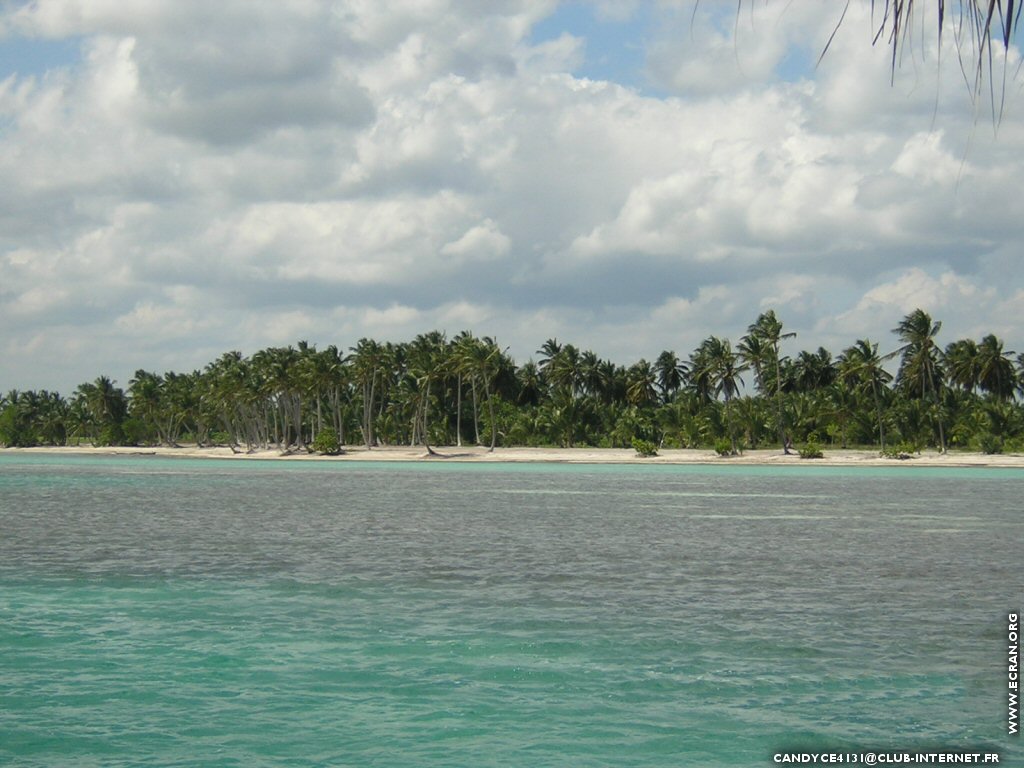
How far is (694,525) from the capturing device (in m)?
44.1

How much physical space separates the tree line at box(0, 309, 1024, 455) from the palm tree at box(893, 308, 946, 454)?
0.58 ft

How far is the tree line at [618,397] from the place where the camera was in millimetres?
117375

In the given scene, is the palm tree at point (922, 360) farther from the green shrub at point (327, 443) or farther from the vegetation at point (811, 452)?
the green shrub at point (327, 443)

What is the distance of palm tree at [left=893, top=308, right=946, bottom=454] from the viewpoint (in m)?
117

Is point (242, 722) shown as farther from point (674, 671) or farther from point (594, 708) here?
point (674, 671)

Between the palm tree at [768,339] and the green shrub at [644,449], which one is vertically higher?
the palm tree at [768,339]

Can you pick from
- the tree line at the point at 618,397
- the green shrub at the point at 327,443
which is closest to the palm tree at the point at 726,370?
the tree line at the point at 618,397

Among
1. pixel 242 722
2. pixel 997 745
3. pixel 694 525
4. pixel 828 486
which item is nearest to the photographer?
pixel 997 745

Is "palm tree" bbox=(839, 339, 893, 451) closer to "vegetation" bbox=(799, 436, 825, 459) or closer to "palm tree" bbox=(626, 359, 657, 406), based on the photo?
"vegetation" bbox=(799, 436, 825, 459)

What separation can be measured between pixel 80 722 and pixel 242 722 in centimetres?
199

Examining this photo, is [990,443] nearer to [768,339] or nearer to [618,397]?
[768,339]

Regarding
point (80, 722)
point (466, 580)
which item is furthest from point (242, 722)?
point (466, 580)

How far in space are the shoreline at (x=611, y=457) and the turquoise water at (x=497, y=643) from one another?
6702cm

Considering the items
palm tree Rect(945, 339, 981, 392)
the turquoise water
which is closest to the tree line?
palm tree Rect(945, 339, 981, 392)
